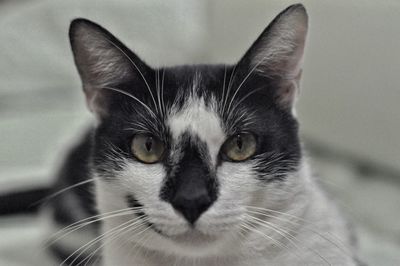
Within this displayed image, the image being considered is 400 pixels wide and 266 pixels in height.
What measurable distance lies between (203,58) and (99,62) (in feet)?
4.69

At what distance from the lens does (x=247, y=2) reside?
2363 millimetres

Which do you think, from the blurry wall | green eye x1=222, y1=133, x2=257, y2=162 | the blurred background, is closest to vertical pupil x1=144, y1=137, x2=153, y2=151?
green eye x1=222, y1=133, x2=257, y2=162

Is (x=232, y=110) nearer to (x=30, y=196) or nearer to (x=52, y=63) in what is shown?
(x=30, y=196)

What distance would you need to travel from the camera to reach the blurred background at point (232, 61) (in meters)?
1.85

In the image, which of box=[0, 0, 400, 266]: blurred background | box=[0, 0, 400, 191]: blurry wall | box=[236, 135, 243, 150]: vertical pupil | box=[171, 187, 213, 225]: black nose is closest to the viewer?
box=[171, 187, 213, 225]: black nose

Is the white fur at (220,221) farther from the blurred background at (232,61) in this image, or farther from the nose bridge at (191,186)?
the blurred background at (232,61)

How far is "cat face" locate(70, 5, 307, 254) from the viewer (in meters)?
0.95

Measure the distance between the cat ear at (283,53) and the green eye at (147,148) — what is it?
197 millimetres

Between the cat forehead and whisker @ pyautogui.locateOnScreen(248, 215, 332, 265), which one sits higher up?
the cat forehead

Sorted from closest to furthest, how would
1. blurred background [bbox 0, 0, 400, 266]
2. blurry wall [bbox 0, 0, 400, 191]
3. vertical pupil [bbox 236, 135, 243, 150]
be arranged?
vertical pupil [bbox 236, 135, 243, 150] → blurred background [bbox 0, 0, 400, 266] → blurry wall [bbox 0, 0, 400, 191]

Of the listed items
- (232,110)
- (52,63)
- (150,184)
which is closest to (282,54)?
(232,110)

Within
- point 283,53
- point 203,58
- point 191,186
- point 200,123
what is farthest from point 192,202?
point 203,58

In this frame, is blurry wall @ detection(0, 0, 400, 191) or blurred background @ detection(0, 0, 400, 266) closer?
blurred background @ detection(0, 0, 400, 266)

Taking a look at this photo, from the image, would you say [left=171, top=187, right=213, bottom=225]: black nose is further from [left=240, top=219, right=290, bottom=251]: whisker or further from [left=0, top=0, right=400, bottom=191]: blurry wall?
[left=0, top=0, right=400, bottom=191]: blurry wall
